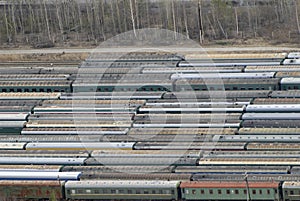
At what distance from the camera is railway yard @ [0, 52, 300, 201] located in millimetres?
37344

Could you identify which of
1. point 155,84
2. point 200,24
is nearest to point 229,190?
point 155,84

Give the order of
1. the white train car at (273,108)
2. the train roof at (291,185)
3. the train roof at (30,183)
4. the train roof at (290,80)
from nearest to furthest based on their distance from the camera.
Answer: the train roof at (291,185) < the train roof at (30,183) < the white train car at (273,108) < the train roof at (290,80)

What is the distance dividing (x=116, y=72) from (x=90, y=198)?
1314cm

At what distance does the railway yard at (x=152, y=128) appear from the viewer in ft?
123

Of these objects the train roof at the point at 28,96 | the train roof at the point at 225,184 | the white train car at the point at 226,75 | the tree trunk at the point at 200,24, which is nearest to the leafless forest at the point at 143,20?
the tree trunk at the point at 200,24

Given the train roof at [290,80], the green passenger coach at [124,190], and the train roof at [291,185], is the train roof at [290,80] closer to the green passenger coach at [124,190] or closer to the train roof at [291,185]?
the train roof at [291,185]

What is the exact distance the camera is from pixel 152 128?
42.8 meters

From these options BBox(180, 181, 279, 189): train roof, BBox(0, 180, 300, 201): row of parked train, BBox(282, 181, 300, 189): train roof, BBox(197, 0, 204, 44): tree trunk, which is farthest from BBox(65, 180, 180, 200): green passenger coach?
BBox(197, 0, 204, 44): tree trunk

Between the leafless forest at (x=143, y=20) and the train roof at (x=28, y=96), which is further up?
the leafless forest at (x=143, y=20)

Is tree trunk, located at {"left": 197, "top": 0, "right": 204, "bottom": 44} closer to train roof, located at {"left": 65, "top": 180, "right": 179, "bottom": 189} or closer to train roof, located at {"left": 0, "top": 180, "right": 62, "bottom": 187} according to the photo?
train roof, located at {"left": 65, "top": 180, "right": 179, "bottom": 189}

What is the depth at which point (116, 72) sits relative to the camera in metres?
50.0

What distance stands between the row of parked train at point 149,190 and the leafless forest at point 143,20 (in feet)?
62.9

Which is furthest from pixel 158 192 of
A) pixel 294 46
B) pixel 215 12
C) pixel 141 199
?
pixel 215 12

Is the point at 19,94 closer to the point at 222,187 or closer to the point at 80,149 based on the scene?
the point at 80,149
